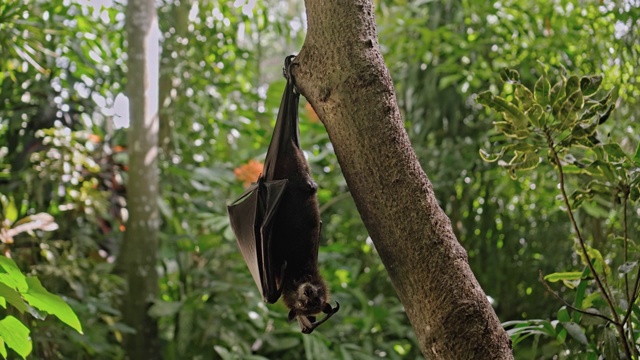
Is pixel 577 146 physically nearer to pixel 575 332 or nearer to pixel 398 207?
pixel 575 332

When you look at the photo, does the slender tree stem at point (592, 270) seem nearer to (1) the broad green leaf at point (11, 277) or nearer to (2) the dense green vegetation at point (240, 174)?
(1) the broad green leaf at point (11, 277)

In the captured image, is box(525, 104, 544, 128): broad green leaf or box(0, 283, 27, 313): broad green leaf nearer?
box(0, 283, 27, 313): broad green leaf

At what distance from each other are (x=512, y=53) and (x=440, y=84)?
302 millimetres

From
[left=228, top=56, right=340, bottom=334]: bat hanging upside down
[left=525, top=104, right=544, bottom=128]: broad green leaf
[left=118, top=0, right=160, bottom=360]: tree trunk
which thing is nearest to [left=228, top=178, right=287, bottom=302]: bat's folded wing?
[left=228, top=56, right=340, bottom=334]: bat hanging upside down

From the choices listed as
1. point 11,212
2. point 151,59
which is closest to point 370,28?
point 11,212

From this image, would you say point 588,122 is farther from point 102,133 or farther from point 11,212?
point 102,133

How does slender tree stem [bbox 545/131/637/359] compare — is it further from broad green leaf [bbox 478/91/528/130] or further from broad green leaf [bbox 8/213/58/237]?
broad green leaf [bbox 8/213/58/237]

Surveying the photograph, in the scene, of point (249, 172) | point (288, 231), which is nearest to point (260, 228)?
point (288, 231)

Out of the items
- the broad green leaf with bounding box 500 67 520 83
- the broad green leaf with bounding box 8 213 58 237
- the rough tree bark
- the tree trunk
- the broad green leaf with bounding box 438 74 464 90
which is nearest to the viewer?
the rough tree bark

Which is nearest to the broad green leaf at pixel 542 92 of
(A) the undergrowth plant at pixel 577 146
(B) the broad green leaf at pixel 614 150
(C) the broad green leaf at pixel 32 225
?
(A) the undergrowth plant at pixel 577 146

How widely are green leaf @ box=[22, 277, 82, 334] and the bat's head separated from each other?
371mm

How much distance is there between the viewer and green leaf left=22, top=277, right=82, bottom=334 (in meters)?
1.15

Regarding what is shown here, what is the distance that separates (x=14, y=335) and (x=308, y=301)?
0.48 m

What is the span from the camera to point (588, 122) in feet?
4.24
